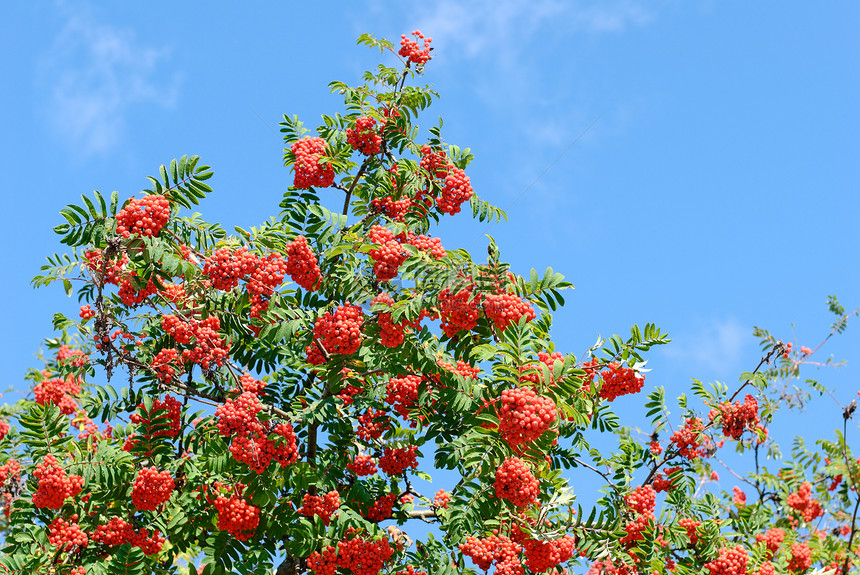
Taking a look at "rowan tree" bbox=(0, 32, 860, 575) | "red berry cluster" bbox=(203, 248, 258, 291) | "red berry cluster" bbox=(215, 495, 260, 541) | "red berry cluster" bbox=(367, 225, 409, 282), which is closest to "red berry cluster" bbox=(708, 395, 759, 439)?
"rowan tree" bbox=(0, 32, 860, 575)

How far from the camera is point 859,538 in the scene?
1216cm

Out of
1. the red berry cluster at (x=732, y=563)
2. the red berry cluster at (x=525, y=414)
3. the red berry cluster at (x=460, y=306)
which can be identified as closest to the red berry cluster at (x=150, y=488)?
the red berry cluster at (x=460, y=306)

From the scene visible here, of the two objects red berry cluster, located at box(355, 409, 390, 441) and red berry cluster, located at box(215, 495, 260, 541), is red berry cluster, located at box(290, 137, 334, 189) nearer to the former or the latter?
red berry cluster, located at box(355, 409, 390, 441)

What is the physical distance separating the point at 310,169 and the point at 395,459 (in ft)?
11.0

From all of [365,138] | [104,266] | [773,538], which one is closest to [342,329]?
[104,266]

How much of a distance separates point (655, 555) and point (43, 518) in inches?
254

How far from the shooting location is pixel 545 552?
7.49 m

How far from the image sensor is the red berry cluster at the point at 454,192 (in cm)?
959

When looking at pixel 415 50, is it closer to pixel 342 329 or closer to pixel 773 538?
pixel 342 329

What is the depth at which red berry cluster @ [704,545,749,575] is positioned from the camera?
870 cm

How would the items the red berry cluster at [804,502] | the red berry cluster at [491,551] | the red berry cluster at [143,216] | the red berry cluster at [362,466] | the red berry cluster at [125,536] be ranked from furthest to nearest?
the red berry cluster at [804,502]
the red berry cluster at [362,466]
the red berry cluster at [125,536]
the red berry cluster at [143,216]
the red berry cluster at [491,551]

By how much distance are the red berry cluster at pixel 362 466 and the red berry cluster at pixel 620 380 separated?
2516 mm

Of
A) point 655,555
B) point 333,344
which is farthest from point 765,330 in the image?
point 333,344

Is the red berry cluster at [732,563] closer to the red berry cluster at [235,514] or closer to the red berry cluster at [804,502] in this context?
the red berry cluster at [804,502]
